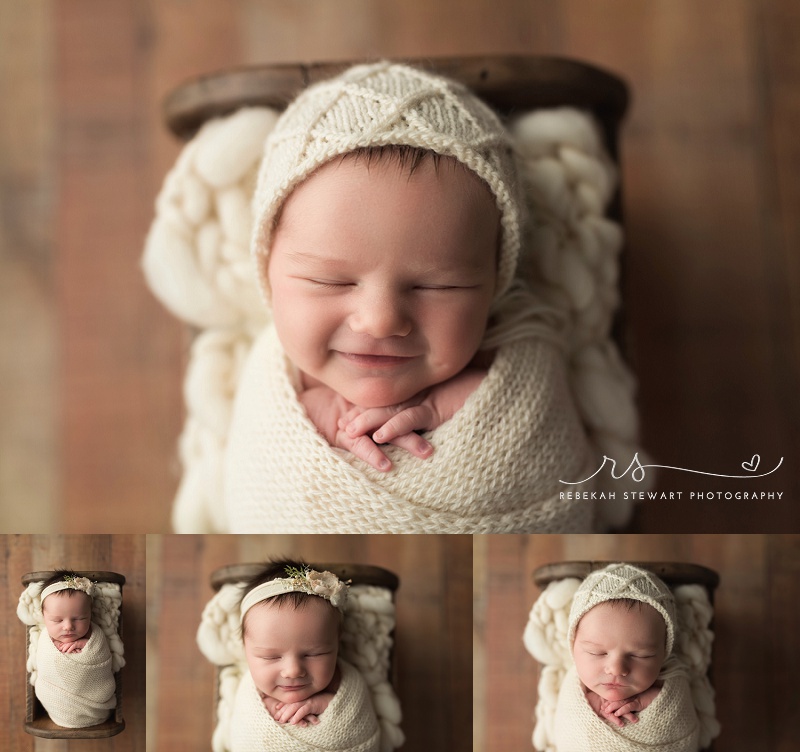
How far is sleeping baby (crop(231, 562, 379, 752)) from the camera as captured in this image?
2.69ft

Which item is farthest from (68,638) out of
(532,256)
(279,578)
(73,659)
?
(532,256)

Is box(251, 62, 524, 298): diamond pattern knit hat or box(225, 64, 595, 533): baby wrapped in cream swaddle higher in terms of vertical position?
box(251, 62, 524, 298): diamond pattern knit hat

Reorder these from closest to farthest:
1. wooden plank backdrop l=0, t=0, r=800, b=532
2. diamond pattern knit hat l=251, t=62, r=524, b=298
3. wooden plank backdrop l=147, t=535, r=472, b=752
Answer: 1. diamond pattern knit hat l=251, t=62, r=524, b=298
2. wooden plank backdrop l=147, t=535, r=472, b=752
3. wooden plank backdrop l=0, t=0, r=800, b=532

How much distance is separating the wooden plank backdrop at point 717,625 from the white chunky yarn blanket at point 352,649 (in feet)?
0.34

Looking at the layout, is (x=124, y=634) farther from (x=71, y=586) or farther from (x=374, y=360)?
(x=374, y=360)

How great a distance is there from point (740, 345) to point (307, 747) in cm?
80

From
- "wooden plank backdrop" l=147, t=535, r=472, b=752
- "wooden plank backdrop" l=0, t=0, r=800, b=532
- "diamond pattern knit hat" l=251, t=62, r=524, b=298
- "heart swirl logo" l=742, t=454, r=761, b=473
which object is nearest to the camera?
"diamond pattern knit hat" l=251, t=62, r=524, b=298

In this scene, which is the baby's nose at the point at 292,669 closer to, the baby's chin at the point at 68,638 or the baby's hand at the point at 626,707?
the baby's chin at the point at 68,638

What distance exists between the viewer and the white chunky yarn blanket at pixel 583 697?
32.0 inches

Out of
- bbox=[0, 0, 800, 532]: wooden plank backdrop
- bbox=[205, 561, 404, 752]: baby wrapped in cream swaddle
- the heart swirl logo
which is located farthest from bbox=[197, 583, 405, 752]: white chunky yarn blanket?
the heart swirl logo

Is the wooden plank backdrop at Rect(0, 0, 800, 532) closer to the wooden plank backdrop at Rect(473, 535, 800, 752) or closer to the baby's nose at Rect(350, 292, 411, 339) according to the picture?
the wooden plank backdrop at Rect(473, 535, 800, 752)

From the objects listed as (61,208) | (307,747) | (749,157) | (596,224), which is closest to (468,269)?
(596,224)

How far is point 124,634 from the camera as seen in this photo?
2.76 feet

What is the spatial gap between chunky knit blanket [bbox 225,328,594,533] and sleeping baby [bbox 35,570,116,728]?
184mm
